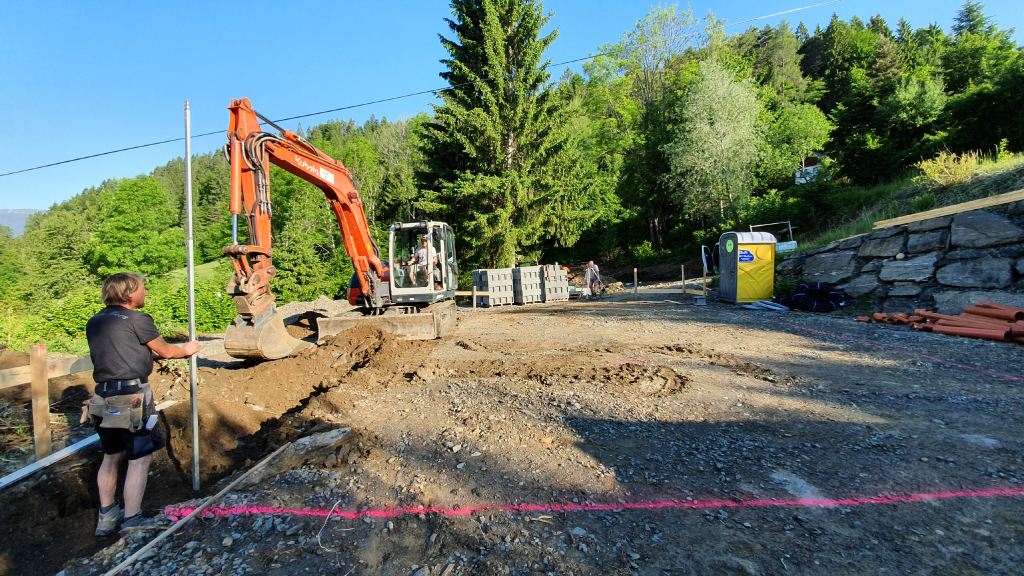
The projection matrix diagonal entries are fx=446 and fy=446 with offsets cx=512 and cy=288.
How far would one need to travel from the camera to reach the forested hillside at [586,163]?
20.4 metres

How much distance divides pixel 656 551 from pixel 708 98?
29.8 m

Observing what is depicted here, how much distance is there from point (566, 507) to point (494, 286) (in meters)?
14.5

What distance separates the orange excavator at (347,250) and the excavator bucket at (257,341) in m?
0.01

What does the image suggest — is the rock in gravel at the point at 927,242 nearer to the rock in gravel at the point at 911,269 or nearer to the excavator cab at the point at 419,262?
the rock in gravel at the point at 911,269

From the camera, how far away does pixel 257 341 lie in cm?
643

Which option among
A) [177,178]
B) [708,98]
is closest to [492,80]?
[708,98]

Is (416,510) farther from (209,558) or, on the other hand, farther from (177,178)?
(177,178)

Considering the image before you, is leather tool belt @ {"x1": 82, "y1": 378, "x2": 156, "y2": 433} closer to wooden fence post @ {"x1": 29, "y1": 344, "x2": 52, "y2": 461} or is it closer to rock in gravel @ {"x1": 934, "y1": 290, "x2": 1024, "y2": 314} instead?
wooden fence post @ {"x1": 29, "y1": 344, "x2": 52, "y2": 461}

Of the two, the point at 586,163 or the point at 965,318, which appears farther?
the point at 586,163

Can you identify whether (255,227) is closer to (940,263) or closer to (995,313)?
(995,313)

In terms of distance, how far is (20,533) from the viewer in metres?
3.19

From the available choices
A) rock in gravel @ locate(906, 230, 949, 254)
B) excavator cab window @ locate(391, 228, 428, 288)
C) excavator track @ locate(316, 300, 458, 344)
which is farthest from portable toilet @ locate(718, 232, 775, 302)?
excavator track @ locate(316, 300, 458, 344)

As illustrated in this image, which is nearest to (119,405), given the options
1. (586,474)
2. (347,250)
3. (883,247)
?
(586,474)

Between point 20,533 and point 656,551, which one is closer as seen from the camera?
point 656,551
